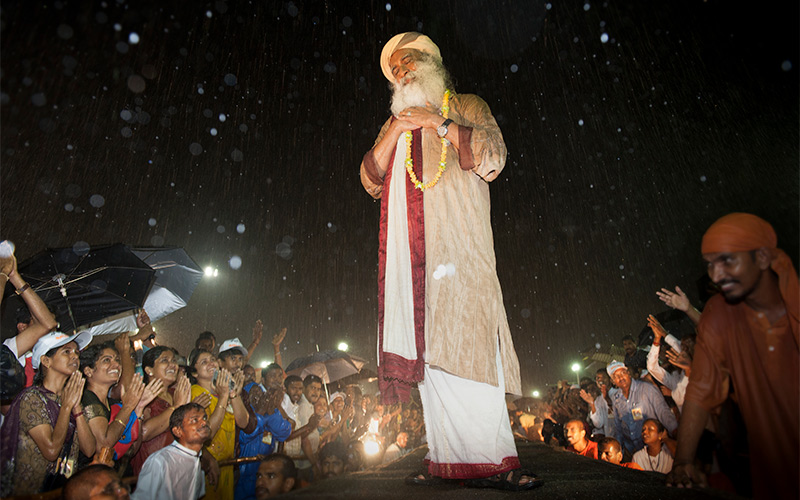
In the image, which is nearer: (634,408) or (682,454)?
(682,454)

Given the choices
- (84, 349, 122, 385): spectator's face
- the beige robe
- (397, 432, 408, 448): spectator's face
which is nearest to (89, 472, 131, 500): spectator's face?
(84, 349, 122, 385): spectator's face

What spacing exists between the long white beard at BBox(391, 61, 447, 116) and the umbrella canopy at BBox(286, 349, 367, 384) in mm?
7717

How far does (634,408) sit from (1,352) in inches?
267

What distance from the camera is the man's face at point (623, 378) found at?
6395 mm

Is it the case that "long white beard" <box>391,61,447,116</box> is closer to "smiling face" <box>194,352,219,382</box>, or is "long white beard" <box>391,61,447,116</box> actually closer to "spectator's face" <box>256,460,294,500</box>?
"smiling face" <box>194,352,219,382</box>

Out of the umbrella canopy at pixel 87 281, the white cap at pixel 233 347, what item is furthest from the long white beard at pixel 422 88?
the umbrella canopy at pixel 87 281

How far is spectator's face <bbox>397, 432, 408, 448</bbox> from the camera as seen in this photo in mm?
8843

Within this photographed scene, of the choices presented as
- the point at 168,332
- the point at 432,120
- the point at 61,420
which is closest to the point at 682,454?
the point at 432,120

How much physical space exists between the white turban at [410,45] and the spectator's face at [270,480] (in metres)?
3.45

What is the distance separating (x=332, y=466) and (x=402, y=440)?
4.07 meters

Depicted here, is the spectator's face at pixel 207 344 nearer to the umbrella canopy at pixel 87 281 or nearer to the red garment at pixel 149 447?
the umbrella canopy at pixel 87 281

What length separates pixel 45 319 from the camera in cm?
382

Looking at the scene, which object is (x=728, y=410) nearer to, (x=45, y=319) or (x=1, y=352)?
(x=1, y=352)

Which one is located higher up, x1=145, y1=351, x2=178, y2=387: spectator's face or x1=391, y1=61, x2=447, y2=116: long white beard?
x1=391, y1=61, x2=447, y2=116: long white beard
